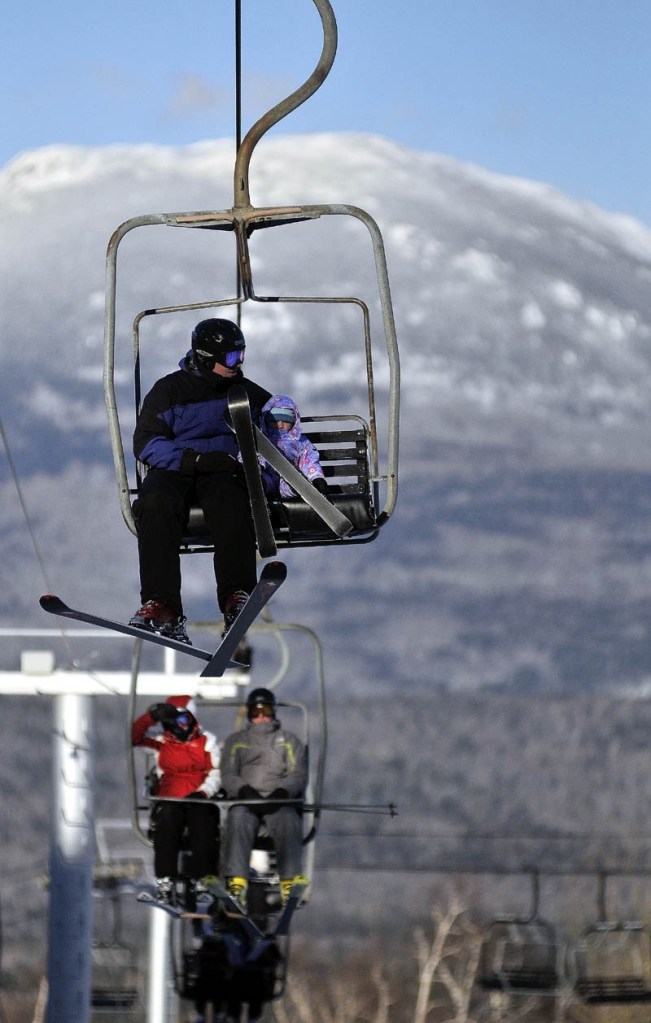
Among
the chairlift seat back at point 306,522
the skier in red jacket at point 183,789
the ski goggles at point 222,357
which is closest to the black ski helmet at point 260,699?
the skier in red jacket at point 183,789

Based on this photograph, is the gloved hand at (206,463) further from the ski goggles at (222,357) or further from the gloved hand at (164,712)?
the gloved hand at (164,712)

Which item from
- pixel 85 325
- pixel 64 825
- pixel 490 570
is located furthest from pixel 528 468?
pixel 64 825

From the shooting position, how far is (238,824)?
392 inches

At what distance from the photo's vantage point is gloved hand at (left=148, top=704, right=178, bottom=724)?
9992 millimetres

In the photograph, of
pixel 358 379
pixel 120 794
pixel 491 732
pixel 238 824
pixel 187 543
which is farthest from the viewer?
pixel 358 379

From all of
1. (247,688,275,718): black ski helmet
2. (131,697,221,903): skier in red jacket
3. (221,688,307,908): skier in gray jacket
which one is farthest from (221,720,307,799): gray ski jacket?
(131,697,221,903): skier in red jacket

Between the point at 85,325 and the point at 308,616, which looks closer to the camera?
the point at 308,616

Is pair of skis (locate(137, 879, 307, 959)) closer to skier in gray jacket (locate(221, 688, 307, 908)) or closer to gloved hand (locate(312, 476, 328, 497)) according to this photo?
skier in gray jacket (locate(221, 688, 307, 908))

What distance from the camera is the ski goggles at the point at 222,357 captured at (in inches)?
268

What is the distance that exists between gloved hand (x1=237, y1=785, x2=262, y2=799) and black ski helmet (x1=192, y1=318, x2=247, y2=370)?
12.0 ft

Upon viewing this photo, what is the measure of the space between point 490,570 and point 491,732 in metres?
10.2

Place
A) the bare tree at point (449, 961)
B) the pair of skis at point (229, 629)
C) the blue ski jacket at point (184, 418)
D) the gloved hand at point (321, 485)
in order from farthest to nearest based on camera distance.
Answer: the bare tree at point (449, 961), the gloved hand at point (321, 485), the blue ski jacket at point (184, 418), the pair of skis at point (229, 629)

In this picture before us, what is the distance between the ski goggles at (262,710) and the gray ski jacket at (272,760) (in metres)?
0.05

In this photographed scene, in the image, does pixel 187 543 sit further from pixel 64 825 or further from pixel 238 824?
pixel 64 825
